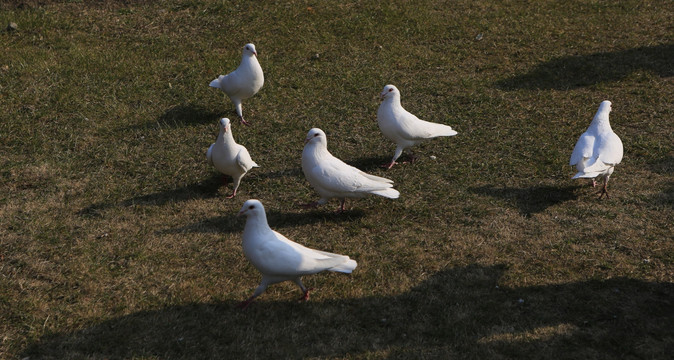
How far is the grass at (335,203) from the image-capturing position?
4664 mm

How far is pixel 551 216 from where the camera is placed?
20.3ft

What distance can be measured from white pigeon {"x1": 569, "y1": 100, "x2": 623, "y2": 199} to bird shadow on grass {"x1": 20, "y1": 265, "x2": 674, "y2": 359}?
4.33 feet

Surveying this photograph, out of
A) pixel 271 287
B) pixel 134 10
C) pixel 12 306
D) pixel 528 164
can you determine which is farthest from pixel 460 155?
pixel 134 10

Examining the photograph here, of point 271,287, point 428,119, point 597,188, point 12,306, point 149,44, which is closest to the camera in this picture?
point 12,306

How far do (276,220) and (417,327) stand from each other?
1.97m

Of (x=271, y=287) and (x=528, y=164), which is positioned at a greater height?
(x=528, y=164)

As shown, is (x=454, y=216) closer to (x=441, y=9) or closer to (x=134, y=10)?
(x=441, y=9)

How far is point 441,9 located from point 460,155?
4.87 meters

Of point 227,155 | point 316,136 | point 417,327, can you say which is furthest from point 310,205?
point 417,327

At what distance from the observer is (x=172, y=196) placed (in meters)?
6.43

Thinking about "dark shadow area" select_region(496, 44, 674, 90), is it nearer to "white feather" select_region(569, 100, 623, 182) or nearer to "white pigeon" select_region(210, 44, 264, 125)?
"white feather" select_region(569, 100, 623, 182)

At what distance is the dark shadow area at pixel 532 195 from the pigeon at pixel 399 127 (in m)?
0.81

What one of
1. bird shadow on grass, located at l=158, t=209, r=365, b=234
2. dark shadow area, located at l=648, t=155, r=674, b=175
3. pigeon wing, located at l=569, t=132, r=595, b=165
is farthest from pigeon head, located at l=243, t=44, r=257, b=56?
dark shadow area, located at l=648, t=155, r=674, b=175

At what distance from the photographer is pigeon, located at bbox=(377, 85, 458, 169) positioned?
6.92m
